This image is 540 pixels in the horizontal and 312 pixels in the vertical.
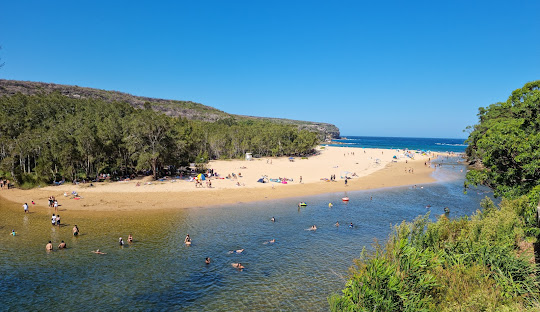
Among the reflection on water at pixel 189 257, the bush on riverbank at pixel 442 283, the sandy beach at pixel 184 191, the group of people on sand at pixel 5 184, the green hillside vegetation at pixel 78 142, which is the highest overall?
the green hillside vegetation at pixel 78 142

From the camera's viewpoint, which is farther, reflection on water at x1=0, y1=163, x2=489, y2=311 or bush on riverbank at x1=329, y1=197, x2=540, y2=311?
reflection on water at x1=0, y1=163, x2=489, y2=311

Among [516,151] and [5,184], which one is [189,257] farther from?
[5,184]

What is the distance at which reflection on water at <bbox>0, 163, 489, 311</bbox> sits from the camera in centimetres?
1648

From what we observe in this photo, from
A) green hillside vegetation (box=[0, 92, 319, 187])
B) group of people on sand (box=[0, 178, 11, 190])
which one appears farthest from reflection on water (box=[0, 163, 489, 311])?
group of people on sand (box=[0, 178, 11, 190])

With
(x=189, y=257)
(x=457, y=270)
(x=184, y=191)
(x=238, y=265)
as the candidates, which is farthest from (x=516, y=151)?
(x=184, y=191)

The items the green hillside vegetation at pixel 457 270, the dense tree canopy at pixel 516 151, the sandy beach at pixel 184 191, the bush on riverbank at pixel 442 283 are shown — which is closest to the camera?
the bush on riverbank at pixel 442 283

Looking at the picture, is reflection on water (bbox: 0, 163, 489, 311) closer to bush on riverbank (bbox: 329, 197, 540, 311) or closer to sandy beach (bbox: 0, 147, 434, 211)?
sandy beach (bbox: 0, 147, 434, 211)

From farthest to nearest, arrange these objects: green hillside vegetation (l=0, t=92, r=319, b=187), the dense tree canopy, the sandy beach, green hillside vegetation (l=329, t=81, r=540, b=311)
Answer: green hillside vegetation (l=0, t=92, r=319, b=187)
the sandy beach
the dense tree canopy
green hillside vegetation (l=329, t=81, r=540, b=311)

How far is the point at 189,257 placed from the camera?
2219 centimetres

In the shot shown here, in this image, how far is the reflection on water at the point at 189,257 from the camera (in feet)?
54.1

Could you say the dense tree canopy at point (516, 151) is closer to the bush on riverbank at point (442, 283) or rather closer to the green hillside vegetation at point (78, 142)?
the bush on riverbank at point (442, 283)

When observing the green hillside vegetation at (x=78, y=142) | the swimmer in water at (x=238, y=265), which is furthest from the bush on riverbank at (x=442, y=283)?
the green hillside vegetation at (x=78, y=142)

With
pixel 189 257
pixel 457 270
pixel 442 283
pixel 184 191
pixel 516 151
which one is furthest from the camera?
pixel 184 191

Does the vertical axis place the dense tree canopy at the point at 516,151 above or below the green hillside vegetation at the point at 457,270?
above
